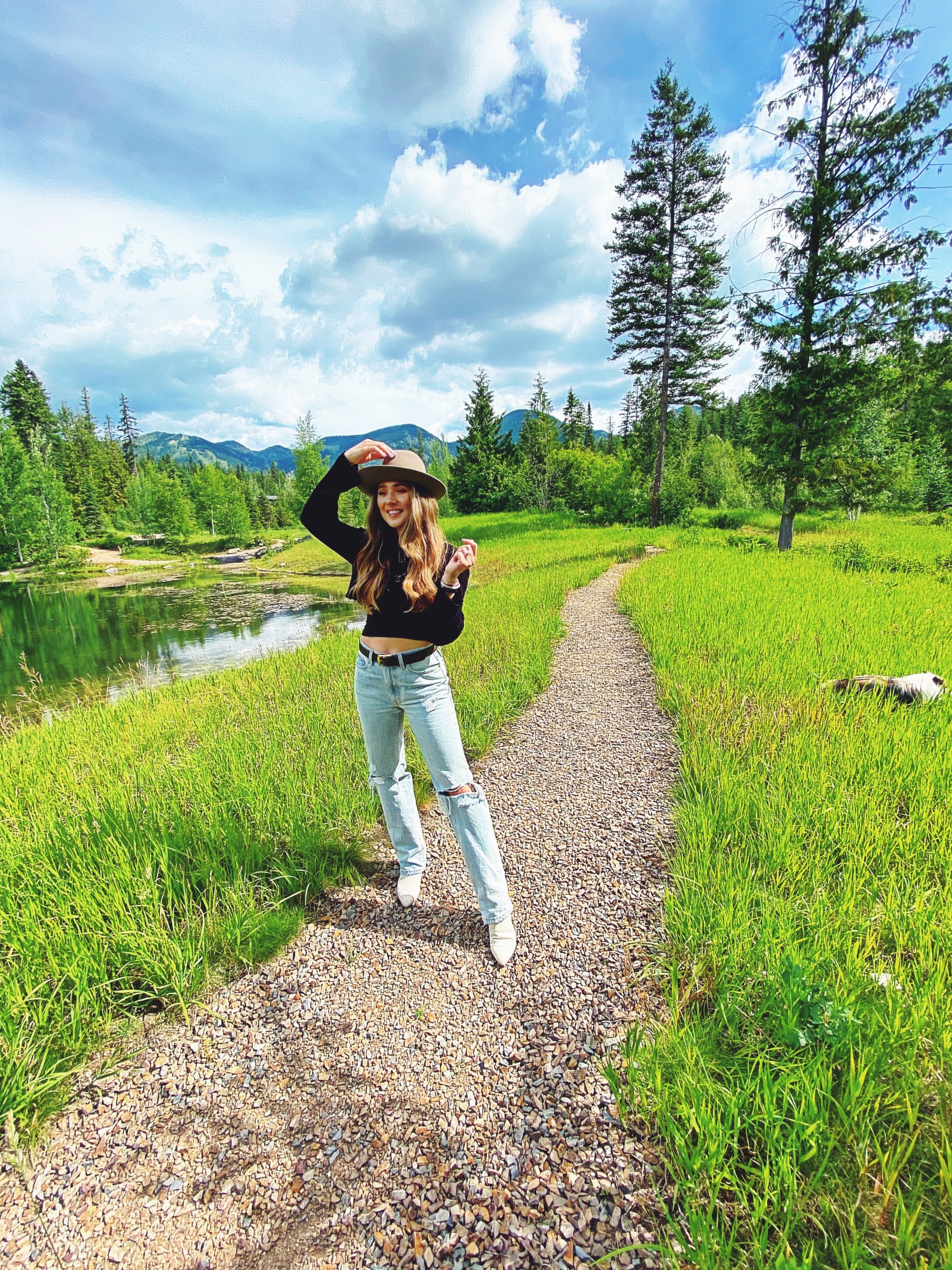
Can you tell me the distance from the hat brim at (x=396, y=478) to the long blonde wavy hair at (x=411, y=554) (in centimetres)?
3

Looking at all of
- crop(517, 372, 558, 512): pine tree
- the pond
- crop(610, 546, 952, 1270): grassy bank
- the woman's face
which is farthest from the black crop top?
crop(517, 372, 558, 512): pine tree

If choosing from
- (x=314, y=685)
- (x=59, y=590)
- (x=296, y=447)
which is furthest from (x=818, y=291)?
(x=296, y=447)

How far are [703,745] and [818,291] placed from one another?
671 inches

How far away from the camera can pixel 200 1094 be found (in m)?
2.02

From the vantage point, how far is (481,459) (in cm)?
4209

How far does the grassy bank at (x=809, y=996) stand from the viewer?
4.68 ft

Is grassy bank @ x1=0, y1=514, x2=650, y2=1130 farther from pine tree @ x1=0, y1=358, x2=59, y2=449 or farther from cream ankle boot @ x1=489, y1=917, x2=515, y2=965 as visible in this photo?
pine tree @ x1=0, y1=358, x2=59, y2=449

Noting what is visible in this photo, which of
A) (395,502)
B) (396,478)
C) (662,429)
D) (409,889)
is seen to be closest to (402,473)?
(396,478)

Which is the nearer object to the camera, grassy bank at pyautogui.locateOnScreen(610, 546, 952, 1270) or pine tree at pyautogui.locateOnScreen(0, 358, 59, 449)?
grassy bank at pyautogui.locateOnScreen(610, 546, 952, 1270)

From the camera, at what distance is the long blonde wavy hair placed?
266 cm

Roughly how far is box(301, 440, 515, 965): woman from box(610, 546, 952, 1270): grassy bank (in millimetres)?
1053

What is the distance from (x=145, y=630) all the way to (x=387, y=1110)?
67.8 ft

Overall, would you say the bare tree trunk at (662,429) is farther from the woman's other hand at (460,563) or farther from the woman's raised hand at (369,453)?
the woman's other hand at (460,563)

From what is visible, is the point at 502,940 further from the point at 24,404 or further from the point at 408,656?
the point at 24,404
